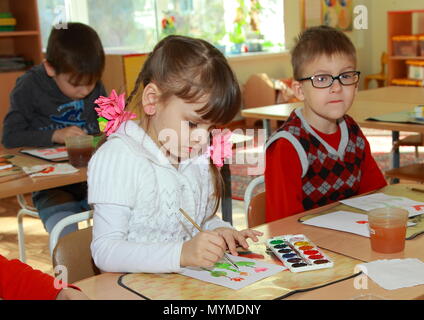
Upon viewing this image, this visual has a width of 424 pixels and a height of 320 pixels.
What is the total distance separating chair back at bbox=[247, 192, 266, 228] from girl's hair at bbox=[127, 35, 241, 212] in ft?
1.64

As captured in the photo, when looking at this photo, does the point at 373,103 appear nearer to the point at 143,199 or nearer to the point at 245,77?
the point at 143,199

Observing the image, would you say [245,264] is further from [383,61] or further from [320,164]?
[383,61]

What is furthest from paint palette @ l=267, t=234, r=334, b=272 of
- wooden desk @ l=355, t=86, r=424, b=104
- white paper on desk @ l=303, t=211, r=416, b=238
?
wooden desk @ l=355, t=86, r=424, b=104

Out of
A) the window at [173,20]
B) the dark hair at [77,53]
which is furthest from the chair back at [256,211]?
the window at [173,20]

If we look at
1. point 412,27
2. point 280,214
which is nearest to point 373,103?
point 280,214

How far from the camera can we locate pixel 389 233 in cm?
131

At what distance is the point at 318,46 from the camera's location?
1.97 m

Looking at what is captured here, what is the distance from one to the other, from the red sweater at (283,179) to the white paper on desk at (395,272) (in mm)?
593

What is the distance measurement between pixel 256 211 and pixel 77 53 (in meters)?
1.16

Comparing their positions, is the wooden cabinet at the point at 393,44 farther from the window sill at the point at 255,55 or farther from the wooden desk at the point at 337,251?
the wooden desk at the point at 337,251

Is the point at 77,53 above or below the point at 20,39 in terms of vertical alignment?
below

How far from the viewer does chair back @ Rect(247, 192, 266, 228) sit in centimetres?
185

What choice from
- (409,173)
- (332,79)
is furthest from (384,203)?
(409,173)
